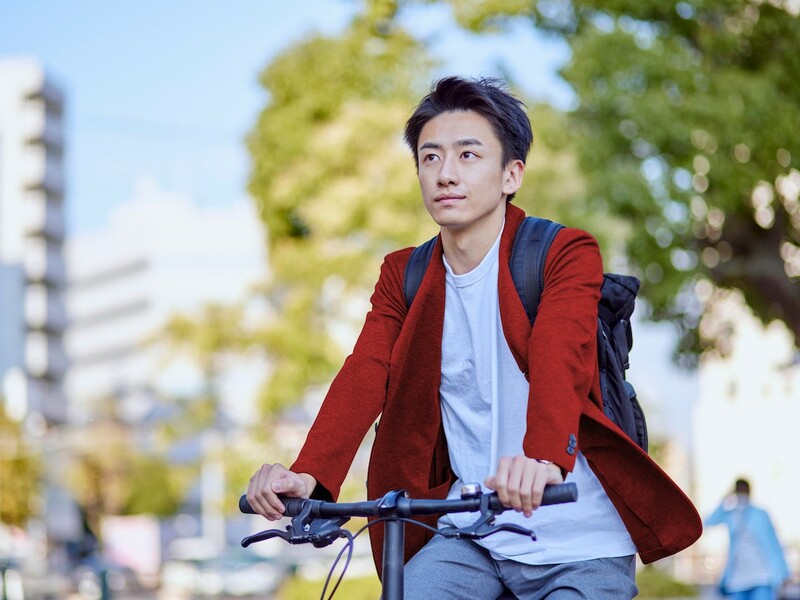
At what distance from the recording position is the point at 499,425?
123 inches

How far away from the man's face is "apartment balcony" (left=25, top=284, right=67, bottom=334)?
7118 cm

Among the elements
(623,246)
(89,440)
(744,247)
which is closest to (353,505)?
(623,246)

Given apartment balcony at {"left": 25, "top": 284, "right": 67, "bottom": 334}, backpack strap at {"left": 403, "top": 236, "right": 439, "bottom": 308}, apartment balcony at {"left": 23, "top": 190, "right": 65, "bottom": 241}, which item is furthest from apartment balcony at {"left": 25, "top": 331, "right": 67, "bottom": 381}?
backpack strap at {"left": 403, "top": 236, "right": 439, "bottom": 308}

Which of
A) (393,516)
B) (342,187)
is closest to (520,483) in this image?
(393,516)

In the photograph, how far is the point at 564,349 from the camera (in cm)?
289

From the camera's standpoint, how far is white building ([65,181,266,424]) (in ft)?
344

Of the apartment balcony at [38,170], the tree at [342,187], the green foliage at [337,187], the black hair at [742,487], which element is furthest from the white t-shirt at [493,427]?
the apartment balcony at [38,170]

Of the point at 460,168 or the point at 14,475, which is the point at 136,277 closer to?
the point at 14,475

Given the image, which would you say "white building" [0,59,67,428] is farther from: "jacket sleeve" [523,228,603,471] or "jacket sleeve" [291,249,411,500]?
"jacket sleeve" [523,228,603,471]

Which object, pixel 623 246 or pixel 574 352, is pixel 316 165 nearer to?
pixel 623 246

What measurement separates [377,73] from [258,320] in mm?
4493

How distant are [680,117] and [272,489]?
13.1m

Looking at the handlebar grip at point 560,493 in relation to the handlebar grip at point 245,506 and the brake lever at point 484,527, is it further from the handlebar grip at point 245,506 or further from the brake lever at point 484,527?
the handlebar grip at point 245,506

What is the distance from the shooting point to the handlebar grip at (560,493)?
2543 mm
